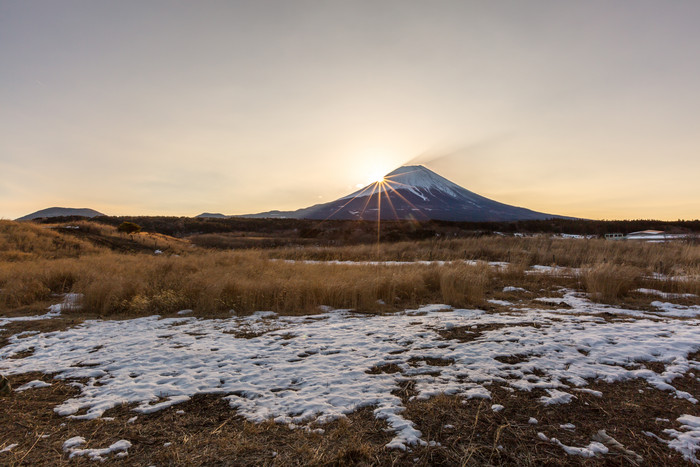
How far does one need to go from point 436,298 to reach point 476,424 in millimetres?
5928

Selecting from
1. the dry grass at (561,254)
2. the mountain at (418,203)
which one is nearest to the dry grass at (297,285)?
the dry grass at (561,254)

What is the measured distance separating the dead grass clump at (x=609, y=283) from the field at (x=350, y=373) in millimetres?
55

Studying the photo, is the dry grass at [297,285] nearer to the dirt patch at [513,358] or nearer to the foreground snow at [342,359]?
the foreground snow at [342,359]

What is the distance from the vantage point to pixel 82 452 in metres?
2.52

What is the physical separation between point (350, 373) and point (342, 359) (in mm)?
500

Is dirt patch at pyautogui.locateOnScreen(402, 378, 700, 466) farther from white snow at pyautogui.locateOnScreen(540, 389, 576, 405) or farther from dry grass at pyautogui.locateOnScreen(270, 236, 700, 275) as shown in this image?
dry grass at pyautogui.locateOnScreen(270, 236, 700, 275)

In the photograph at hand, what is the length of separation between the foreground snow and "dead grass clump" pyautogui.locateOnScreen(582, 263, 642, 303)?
1771 mm

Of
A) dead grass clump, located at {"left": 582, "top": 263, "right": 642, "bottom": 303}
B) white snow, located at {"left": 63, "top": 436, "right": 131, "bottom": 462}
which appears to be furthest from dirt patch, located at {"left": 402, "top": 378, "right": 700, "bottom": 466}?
dead grass clump, located at {"left": 582, "top": 263, "right": 642, "bottom": 303}

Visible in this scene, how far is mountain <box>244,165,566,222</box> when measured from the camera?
364ft

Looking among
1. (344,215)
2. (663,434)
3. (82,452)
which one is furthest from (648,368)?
(344,215)

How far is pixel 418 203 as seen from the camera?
120 m

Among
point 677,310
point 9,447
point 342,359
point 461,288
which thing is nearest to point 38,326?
point 9,447

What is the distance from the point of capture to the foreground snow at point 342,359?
3270 mm

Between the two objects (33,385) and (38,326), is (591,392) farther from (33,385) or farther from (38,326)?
(38,326)
